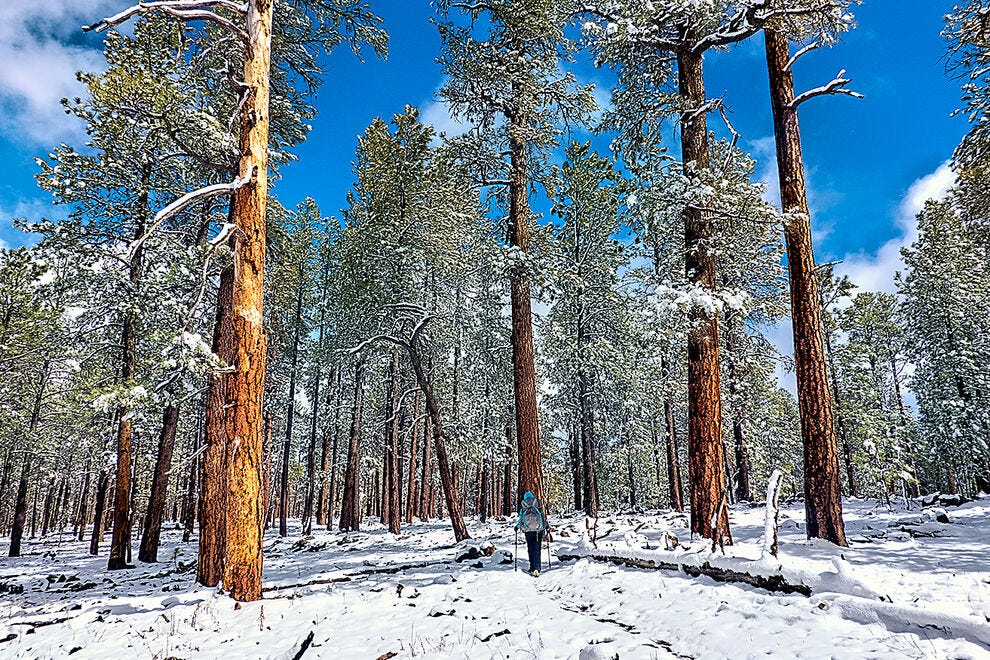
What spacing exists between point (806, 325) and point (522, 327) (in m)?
6.22

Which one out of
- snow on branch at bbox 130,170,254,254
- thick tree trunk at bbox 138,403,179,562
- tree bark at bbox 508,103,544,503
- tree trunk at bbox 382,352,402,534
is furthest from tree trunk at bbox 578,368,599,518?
snow on branch at bbox 130,170,254,254

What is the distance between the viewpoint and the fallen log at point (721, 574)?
531 cm

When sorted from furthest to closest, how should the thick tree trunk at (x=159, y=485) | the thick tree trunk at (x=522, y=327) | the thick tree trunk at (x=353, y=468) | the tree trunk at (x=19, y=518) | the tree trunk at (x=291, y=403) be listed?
1. the tree trunk at (x=291, y=403)
2. the thick tree trunk at (x=353, y=468)
3. the tree trunk at (x=19, y=518)
4. the thick tree trunk at (x=159, y=485)
5. the thick tree trunk at (x=522, y=327)

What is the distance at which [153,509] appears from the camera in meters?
14.9

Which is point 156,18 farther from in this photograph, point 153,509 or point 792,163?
point 792,163

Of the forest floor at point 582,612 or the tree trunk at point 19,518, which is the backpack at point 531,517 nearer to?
the forest floor at point 582,612

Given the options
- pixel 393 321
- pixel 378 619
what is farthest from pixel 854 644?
pixel 393 321

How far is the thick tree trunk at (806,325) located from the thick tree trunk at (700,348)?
1.43 metres

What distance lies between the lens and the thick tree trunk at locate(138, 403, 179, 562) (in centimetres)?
1453

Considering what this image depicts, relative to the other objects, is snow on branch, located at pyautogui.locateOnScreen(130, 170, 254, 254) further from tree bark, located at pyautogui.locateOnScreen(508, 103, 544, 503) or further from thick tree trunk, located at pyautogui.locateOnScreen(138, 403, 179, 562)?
thick tree trunk, located at pyautogui.locateOnScreen(138, 403, 179, 562)

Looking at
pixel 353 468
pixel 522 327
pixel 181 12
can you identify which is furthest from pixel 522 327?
pixel 353 468

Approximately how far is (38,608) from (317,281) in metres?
20.7

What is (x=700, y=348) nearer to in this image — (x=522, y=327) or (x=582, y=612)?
(x=522, y=327)

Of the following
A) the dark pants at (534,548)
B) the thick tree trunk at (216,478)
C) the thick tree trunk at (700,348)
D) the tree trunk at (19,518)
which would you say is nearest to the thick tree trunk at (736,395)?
the thick tree trunk at (700,348)
